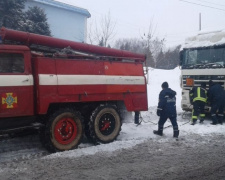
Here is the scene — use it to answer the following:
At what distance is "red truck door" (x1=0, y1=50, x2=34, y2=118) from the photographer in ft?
19.1

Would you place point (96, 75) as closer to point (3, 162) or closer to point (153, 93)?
point (3, 162)

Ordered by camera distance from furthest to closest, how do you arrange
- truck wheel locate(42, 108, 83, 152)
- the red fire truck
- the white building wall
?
the white building wall < truck wheel locate(42, 108, 83, 152) < the red fire truck

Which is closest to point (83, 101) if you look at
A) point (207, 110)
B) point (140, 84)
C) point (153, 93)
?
point (140, 84)

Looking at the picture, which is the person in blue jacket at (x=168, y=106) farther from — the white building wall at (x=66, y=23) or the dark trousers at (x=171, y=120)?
the white building wall at (x=66, y=23)

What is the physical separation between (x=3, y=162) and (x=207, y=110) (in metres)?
7.69

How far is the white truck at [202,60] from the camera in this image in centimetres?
1046

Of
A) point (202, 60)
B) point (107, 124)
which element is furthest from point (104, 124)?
point (202, 60)

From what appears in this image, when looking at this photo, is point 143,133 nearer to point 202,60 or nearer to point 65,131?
point 65,131

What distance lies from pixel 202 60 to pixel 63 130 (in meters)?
6.77

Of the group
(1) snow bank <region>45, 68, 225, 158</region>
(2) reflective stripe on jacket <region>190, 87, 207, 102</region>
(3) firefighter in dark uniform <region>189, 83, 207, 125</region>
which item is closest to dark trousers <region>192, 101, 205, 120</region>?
(3) firefighter in dark uniform <region>189, 83, 207, 125</region>

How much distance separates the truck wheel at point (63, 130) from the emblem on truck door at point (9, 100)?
0.93m

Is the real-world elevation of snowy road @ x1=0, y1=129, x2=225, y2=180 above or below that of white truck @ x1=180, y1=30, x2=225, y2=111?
below

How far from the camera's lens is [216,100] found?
9883 millimetres

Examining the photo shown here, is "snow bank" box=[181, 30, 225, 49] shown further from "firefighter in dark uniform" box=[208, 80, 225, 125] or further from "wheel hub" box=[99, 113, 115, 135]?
"wheel hub" box=[99, 113, 115, 135]
